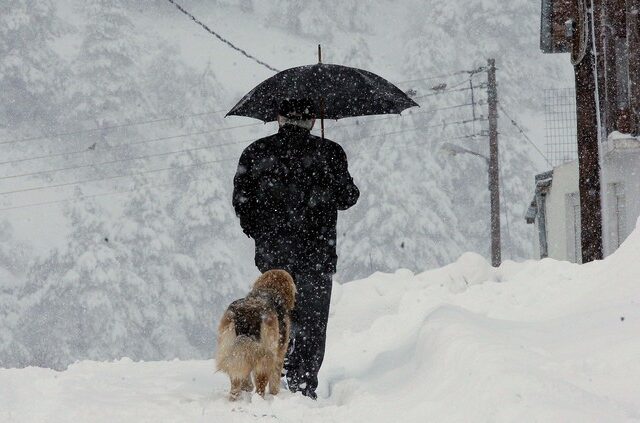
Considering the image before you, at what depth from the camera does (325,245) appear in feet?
21.6

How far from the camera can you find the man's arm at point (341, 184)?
6.56 meters

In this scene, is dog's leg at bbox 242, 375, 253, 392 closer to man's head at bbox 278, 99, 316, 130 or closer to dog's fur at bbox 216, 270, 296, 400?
dog's fur at bbox 216, 270, 296, 400

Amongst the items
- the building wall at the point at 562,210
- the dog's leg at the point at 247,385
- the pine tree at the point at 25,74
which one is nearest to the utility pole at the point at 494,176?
the building wall at the point at 562,210

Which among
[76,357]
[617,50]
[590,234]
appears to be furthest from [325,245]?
[76,357]

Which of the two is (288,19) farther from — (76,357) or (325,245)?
(325,245)

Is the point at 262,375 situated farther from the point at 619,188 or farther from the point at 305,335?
the point at 619,188

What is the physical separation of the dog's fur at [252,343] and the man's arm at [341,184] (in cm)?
92

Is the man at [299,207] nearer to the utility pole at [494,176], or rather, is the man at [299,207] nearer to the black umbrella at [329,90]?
the black umbrella at [329,90]

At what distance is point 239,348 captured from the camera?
18.7 feet

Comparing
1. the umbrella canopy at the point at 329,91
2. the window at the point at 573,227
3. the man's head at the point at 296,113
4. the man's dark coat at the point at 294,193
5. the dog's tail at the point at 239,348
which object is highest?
the umbrella canopy at the point at 329,91

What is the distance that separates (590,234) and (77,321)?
114 ft

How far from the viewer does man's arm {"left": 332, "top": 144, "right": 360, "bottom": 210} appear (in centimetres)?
656

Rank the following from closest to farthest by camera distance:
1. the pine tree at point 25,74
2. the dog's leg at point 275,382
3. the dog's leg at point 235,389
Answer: the dog's leg at point 235,389 → the dog's leg at point 275,382 → the pine tree at point 25,74

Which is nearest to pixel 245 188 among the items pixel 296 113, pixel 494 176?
pixel 296 113
